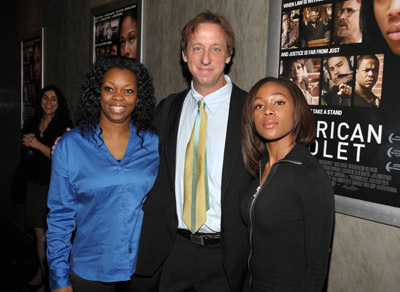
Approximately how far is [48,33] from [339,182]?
15.0 ft

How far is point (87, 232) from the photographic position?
72.7 inches

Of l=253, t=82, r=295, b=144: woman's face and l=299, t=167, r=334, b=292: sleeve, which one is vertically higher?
l=253, t=82, r=295, b=144: woman's face

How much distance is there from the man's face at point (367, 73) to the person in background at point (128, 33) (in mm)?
2124

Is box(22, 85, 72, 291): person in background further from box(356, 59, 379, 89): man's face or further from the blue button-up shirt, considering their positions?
box(356, 59, 379, 89): man's face

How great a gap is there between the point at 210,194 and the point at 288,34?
96cm

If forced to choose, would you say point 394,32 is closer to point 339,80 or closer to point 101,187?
point 339,80

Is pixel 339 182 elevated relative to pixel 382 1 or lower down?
lower down

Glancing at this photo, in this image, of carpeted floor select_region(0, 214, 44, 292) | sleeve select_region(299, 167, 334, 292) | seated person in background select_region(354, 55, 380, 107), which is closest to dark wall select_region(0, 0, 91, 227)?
carpeted floor select_region(0, 214, 44, 292)

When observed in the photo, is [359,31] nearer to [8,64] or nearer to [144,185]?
[144,185]

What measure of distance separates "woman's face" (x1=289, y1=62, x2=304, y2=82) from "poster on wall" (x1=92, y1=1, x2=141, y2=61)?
170 centimetres

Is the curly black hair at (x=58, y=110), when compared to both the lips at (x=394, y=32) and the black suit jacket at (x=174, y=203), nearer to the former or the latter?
the black suit jacket at (x=174, y=203)

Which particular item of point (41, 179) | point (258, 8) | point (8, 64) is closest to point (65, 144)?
point (258, 8)

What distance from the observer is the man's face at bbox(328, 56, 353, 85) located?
1.74 m

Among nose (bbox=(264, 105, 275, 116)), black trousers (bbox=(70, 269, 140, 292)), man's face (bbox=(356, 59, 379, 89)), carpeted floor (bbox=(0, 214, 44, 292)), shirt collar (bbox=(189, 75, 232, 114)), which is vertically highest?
man's face (bbox=(356, 59, 379, 89))
